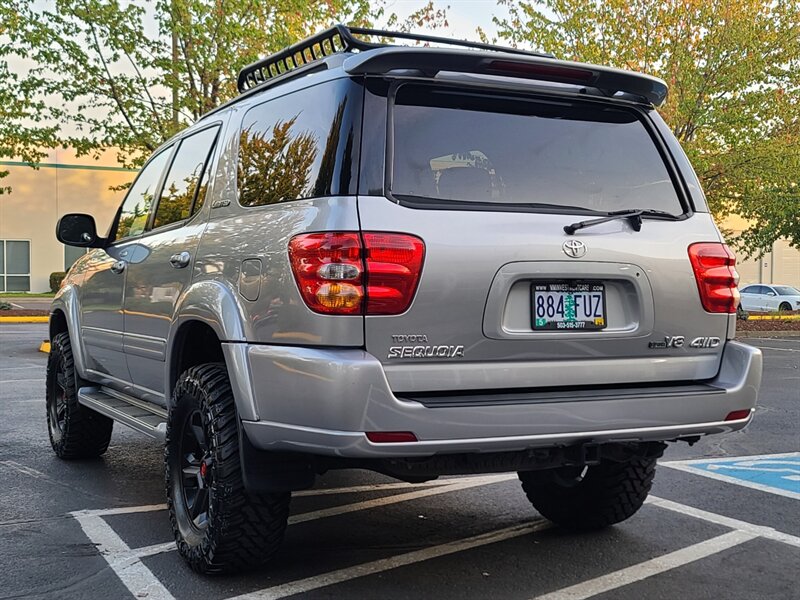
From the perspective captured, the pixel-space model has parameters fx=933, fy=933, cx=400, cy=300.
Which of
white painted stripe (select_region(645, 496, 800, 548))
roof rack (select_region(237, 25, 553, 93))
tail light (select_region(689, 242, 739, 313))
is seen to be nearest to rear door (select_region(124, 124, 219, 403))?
roof rack (select_region(237, 25, 553, 93))

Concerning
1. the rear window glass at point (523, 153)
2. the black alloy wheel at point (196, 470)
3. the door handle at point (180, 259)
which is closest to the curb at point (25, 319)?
the door handle at point (180, 259)

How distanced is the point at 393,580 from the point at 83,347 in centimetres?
301

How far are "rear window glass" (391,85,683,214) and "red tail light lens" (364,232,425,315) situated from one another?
227 millimetres

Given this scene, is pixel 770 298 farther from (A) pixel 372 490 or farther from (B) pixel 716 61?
(A) pixel 372 490

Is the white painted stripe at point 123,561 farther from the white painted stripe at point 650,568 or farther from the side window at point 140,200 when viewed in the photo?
the side window at point 140,200

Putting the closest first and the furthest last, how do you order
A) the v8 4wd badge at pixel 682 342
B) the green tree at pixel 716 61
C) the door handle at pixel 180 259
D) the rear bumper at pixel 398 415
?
the rear bumper at pixel 398 415, the v8 4wd badge at pixel 682 342, the door handle at pixel 180 259, the green tree at pixel 716 61

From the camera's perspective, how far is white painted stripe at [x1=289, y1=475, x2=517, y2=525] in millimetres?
4969

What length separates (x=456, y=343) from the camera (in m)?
3.34

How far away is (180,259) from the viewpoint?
4.45 metres

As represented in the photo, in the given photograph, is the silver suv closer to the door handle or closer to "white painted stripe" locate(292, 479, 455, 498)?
the door handle

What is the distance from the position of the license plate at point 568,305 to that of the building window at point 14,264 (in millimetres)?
36215

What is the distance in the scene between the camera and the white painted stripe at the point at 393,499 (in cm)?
497

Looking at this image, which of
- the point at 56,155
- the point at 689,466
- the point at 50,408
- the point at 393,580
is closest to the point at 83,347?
the point at 50,408

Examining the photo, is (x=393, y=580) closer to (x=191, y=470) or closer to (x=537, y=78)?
Result: (x=191, y=470)
